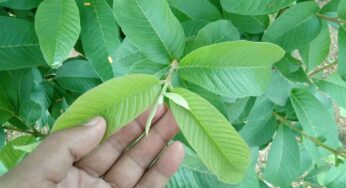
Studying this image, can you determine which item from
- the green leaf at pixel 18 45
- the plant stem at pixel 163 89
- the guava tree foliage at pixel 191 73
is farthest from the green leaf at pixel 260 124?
the green leaf at pixel 18 45

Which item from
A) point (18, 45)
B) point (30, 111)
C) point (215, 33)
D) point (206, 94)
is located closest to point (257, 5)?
point (215, 33)

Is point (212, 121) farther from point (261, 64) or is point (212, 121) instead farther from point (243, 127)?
point (243, 127)

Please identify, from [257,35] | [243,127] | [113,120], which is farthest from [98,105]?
[243,127]

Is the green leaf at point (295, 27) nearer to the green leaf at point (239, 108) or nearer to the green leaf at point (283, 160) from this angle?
the green leaf at point (239, 108)

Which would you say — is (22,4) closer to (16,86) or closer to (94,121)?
(16,86)

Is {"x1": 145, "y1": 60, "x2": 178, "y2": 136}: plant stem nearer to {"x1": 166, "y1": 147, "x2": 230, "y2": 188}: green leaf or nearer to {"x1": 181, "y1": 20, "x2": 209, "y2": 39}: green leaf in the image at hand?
{"x1": 181, "y1": 20, "x2": 209, "y2": 39}: green leaf

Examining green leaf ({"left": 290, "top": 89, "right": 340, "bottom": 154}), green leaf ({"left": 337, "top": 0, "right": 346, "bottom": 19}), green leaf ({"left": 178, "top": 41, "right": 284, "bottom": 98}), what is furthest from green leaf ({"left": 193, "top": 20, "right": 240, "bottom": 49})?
green leaf ({"left": 290, "top": 89, "right": 340, "bottom": 154})
